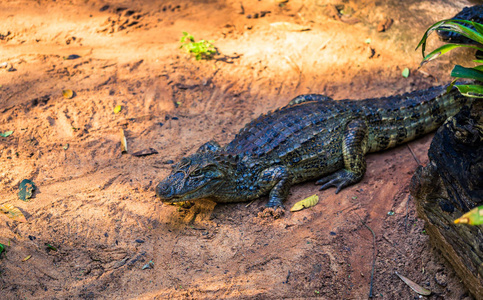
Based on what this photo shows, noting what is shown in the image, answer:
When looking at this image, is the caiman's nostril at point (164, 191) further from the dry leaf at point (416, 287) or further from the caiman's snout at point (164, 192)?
the dry leaf at point (416, 287)

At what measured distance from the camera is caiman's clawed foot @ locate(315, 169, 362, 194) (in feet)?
15.8

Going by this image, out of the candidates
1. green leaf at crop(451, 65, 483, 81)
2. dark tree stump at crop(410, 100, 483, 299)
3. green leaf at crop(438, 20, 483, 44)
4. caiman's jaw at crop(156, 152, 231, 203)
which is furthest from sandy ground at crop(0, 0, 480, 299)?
green leaf at crop(438, 20, 483, 44)

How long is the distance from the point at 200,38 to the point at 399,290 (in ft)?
19.0

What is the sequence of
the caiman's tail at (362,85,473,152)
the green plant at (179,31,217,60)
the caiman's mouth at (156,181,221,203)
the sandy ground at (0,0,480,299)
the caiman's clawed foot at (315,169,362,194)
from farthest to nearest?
the green plant at (179,31,217,60)
the caiman's tail at (362,85,473,152)
the caiman's clawed foot at (315,169,362,194)
the caiman's mouth at (156,181,221,203)
the sandy ground at (0,0,480,299)

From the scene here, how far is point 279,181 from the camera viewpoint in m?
4.68

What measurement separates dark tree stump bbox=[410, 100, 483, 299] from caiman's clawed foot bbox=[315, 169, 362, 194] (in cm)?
133

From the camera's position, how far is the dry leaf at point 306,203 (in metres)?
4.53

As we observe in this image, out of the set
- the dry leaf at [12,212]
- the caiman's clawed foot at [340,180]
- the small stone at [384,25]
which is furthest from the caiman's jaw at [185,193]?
the small stone at [384,25]

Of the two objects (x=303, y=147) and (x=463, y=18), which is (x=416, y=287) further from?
(x=463, y=18)

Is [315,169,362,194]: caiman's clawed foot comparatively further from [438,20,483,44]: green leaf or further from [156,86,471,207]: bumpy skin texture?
[438,20,483,44]: green leaf

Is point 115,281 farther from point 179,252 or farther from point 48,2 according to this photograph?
point 48,2

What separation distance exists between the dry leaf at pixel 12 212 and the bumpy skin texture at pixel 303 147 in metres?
1.52

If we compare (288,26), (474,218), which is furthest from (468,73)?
(288,26)

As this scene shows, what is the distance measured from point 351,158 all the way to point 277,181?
106 centimetres
